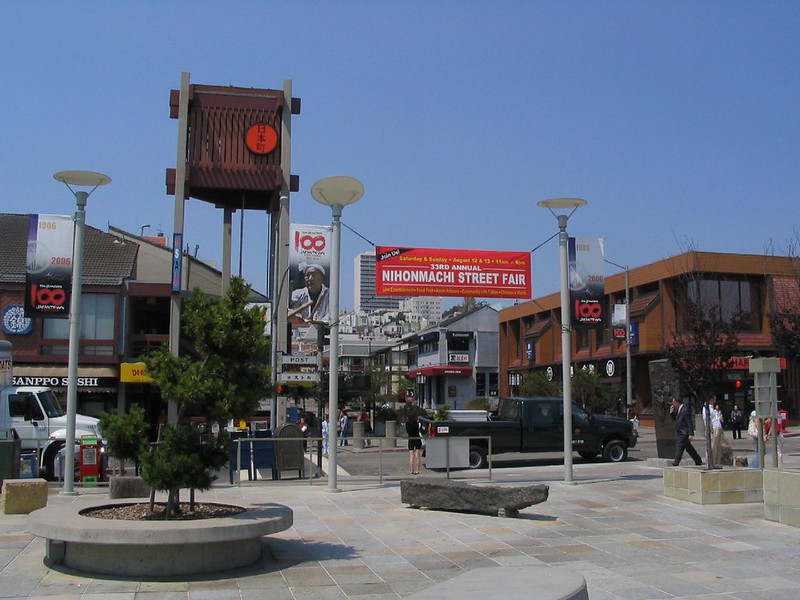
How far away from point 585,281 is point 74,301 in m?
11.0

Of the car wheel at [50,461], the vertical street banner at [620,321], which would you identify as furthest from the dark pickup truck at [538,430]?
the vertical street banner at [620,321]

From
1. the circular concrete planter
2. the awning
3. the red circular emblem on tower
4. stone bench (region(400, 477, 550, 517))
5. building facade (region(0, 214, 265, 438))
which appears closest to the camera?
the circular concrete planter

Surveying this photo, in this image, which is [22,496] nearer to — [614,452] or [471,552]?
[471,552]

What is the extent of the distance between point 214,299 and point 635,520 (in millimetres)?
7315

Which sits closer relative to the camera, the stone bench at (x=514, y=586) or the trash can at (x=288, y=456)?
the stone bench at (x=514, y=586)

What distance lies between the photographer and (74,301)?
52.1 feet

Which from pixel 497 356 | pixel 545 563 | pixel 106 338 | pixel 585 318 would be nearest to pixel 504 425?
pixel 585 318

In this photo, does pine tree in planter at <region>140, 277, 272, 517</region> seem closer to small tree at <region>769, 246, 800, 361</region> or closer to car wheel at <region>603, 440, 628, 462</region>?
car wheel at <region>603, 440, 628, 462</region>

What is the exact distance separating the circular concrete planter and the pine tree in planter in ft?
1.98

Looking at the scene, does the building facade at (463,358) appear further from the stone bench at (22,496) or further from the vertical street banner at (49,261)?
the stone bench at (22,496)

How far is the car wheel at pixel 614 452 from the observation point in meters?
24.2

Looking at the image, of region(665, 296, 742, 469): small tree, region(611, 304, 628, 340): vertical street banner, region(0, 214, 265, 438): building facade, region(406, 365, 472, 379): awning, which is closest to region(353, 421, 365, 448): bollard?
region(0, 214, 265, 438): building facade

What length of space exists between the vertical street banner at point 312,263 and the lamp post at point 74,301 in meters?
7.15

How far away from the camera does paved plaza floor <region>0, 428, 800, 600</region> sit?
820cm
